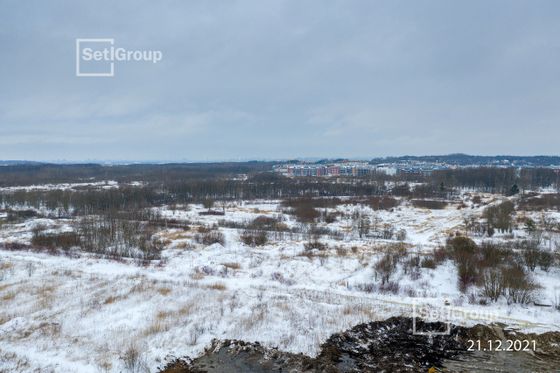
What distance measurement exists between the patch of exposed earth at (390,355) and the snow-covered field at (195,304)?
572 mm

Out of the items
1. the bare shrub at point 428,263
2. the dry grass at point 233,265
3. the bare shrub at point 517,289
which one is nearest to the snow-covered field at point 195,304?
the dry grass at point 233,265

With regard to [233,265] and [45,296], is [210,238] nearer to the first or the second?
[233,265]

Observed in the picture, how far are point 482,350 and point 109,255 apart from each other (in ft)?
75.4

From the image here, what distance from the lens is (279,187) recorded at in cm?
8200

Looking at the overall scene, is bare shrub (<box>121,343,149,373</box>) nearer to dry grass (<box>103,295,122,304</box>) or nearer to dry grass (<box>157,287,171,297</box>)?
dry grass (<box>103,295,122,304</box>)

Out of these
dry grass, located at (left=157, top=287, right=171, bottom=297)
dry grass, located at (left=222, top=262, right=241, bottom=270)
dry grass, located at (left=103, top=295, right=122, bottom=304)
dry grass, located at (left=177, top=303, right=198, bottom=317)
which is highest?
dry grass, located at (left=177, top=303, right=198, bottom=317)

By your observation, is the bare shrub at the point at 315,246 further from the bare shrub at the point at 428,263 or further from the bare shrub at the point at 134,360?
the bare shrub at the point at 134,360

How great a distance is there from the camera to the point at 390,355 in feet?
35.7

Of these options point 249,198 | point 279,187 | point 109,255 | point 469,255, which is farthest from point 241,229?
point 279,187

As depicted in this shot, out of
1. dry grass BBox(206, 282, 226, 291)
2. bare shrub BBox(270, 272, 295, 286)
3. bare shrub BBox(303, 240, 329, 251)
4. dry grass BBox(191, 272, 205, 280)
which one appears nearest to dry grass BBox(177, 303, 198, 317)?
dry grass BBox(206, 282, 226, 291)

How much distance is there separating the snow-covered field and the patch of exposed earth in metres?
0.57

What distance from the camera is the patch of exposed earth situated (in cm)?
1018

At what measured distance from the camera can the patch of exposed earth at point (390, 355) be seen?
10.2 metres

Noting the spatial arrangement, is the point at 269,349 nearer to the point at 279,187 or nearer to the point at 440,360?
the point at 440,360
